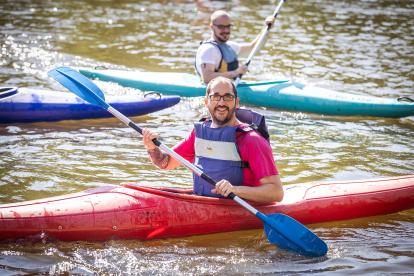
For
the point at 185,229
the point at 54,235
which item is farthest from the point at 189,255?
the point at 54,235

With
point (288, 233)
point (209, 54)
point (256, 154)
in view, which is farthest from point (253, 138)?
point (209, 54)

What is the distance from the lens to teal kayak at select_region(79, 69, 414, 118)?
5980 millimetres

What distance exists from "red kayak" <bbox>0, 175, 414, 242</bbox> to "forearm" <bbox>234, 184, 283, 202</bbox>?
136mm

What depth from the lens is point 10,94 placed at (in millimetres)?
5703

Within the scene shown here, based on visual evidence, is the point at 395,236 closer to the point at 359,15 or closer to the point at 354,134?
the point at 354,134

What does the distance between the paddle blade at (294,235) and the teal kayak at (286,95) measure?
3289 mm

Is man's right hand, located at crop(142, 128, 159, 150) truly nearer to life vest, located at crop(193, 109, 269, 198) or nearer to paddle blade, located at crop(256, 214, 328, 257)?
life vest, located at crop(193, 109, 269, 198)

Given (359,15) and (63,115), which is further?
(359,15)

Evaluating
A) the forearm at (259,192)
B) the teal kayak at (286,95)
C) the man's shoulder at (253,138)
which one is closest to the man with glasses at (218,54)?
the teal kayak at (286,95)

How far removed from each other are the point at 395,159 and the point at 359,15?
9528mm

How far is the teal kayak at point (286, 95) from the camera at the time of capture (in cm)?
598

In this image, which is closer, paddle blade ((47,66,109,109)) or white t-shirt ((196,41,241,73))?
paddle blade ((47,66,109,109))

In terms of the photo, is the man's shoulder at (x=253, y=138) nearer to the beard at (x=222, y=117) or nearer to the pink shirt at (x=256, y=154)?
the pink shirt at (x=256, y=154)

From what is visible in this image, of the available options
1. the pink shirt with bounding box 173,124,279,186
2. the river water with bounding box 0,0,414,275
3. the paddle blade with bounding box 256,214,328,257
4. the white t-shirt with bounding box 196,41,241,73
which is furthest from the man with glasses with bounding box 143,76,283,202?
the white t-shirt with bounding box 196,41,241,73
